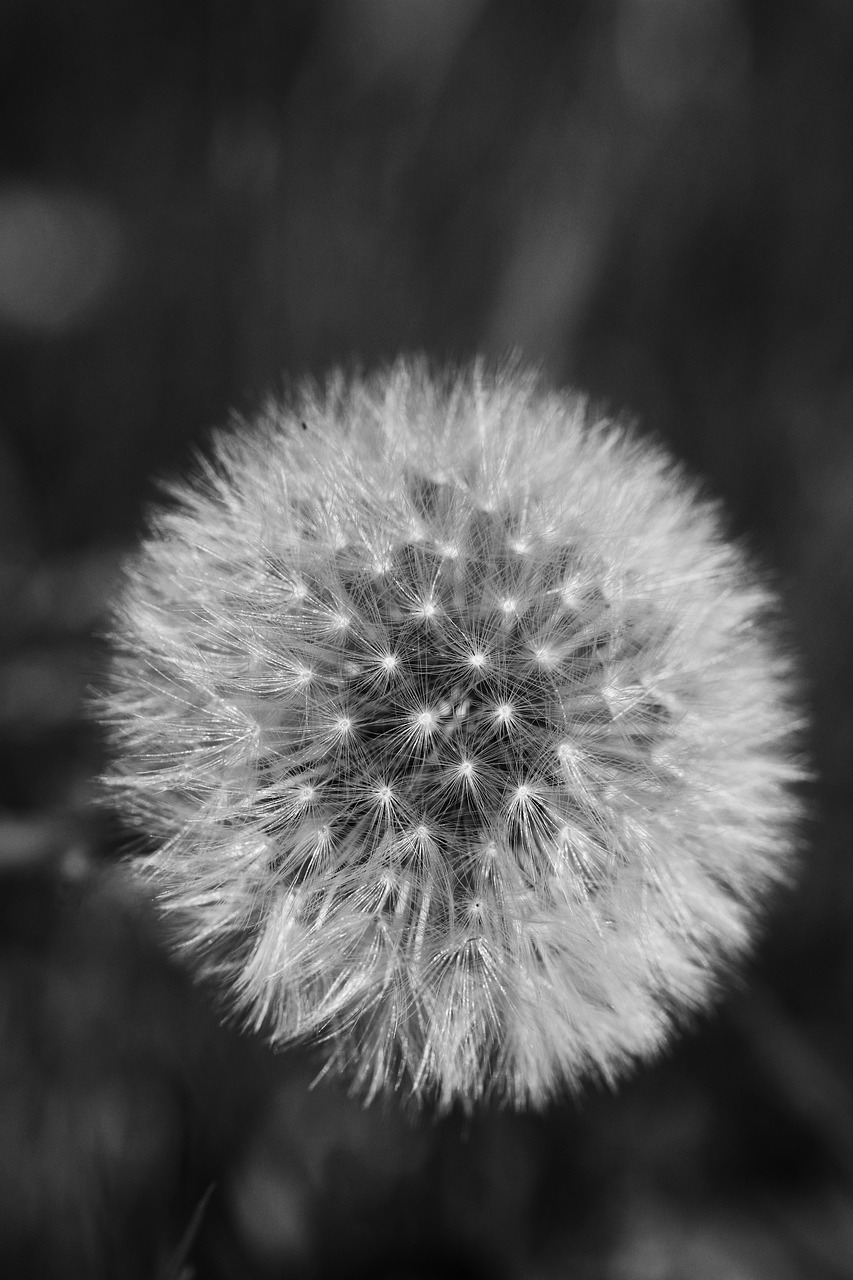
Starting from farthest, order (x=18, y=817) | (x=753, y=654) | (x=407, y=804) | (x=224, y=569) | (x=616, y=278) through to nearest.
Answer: (x=616, y=278) < (x=18, y=817) < (x=753, y=654) < (x=224, y=569) < (x=407, y=804)

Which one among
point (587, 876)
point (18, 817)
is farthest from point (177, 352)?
point (587, 876)

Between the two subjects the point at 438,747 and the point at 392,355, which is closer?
the point at 438,747

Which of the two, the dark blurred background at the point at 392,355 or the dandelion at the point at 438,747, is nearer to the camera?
the dandelion at the point at 438,747

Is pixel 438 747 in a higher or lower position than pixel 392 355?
lower

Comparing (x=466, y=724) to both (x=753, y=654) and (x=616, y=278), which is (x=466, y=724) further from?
(x=616, y=278)
